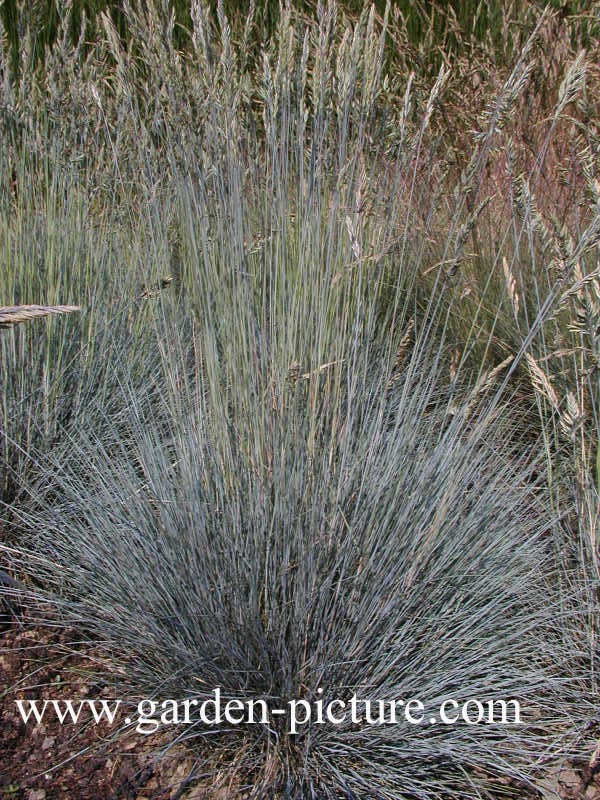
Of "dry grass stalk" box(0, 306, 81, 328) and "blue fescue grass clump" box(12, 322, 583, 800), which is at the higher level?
"dry grass stalk" box(0, 306, 81, 328)

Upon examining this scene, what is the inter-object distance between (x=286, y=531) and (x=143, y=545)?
38 cm

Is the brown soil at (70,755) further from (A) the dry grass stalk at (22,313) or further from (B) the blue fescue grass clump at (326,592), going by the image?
(A) the dry grass stalk at (22,313)

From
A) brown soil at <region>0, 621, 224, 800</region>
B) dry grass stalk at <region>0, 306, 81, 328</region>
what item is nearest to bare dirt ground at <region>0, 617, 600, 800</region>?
brown soil at <region>0, 621, 224, 800</region>

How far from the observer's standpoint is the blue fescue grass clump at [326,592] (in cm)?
181

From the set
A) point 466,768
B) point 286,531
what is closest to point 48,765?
point 286,531

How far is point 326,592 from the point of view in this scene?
186cm

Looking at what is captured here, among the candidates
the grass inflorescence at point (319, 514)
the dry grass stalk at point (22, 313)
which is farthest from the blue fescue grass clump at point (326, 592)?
the dry grass stalk at point (22, 313)

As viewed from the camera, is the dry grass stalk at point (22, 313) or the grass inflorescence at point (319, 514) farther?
the grass inflorescence at point (319, 514)

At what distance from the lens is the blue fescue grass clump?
1812 millimetres

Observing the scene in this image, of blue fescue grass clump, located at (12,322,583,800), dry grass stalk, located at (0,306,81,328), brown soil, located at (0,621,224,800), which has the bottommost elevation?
brown soil, located at (0,621,224,800)

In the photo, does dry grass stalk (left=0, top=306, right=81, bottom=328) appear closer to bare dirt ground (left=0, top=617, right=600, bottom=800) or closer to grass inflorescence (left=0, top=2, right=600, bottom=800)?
grass inflorescence (left=0, top=2, right=600, bottom=800)

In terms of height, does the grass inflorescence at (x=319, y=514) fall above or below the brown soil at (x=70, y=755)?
above

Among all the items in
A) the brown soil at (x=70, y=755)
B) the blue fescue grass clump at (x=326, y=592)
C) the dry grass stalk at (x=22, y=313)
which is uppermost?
the dry grass stalk at (x=22, y=313)

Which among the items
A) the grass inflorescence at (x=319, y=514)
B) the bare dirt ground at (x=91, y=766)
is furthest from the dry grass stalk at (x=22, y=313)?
the bare dirt ground at (x=91, y=766)
